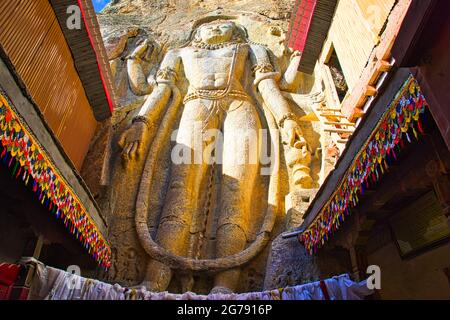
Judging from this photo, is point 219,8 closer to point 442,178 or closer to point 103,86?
point 103,86

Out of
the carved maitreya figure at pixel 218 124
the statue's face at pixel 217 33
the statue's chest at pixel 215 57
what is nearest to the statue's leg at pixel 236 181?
the carved maitreya figure at pixel 218 124

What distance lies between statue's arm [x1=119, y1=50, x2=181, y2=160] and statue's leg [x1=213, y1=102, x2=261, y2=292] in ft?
5.45

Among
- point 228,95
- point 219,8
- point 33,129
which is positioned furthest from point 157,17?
point 33,129

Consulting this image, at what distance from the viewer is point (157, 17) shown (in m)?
12.6

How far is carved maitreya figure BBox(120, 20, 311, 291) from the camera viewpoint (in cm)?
606

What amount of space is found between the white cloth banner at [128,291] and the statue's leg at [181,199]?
66.3 inches

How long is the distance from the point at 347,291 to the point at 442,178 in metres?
1.48

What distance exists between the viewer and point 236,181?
22.2ft

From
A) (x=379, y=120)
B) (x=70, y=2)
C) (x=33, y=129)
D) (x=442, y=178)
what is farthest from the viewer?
(x=70, y=2)

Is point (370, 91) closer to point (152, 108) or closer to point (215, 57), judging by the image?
point (152, 108)

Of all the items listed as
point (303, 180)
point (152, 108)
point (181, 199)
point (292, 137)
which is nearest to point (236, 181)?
point (181, 199)

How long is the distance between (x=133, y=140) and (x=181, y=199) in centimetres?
177

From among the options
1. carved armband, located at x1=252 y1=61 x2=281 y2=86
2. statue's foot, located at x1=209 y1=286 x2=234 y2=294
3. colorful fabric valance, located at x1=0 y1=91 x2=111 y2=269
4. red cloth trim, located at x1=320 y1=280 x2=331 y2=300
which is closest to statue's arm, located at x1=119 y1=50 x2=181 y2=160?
carved armband, located at x1=252 y1=61 x2=281 y2=86
